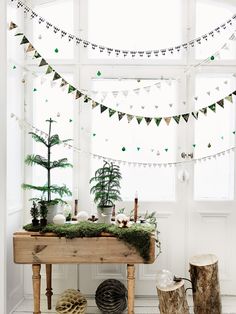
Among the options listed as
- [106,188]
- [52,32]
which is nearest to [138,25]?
[52,32]

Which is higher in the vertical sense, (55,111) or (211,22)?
(211,22)

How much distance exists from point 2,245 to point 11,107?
1151mm

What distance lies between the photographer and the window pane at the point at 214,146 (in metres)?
4.06

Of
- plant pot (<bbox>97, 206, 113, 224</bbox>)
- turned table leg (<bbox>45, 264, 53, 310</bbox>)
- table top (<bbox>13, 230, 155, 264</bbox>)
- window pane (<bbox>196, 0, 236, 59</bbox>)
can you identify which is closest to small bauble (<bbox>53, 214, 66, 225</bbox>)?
table top (<bbox>13, 230, 155, 264</bbox>)

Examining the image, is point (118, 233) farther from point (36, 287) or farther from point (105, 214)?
point (36, 287)

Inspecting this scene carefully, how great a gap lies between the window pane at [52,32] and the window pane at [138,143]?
16.3 inches

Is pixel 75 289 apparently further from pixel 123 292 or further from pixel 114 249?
pixel 114 249

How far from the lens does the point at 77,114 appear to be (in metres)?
4.07

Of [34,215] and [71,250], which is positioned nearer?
[71,250]

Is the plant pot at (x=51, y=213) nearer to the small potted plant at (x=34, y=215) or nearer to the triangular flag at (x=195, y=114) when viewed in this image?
the small potted plant at (x=34, y=215)

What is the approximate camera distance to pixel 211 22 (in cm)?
407

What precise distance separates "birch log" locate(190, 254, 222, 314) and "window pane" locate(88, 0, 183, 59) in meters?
1.89

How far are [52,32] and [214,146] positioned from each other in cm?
182

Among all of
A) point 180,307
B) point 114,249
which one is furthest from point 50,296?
point 180,307
